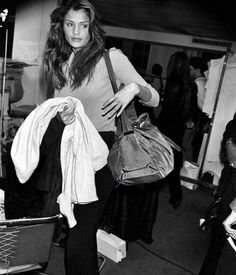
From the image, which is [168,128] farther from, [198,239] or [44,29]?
[44,29]

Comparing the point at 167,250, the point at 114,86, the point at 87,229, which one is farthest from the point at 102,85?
the point at 167,250

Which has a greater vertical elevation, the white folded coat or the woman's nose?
the woman's nose

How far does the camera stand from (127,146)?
1446mm

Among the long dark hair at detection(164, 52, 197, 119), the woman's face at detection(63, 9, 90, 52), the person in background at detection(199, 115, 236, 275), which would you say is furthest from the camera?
the long dark hair at detection(164, 52, 197, 119)

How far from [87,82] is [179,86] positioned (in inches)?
77.1

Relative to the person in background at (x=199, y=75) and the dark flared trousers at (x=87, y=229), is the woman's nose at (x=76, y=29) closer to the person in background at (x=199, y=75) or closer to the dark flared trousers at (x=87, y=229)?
the dark flared trousers at (x=87, y=229)

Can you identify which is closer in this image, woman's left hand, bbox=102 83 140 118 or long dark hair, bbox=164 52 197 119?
woman's left hand, bbox=102 83 140 118

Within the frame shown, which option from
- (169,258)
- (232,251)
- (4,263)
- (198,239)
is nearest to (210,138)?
(198,239)

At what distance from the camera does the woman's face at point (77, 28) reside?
1.47m

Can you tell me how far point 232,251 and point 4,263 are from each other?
3.51 feet

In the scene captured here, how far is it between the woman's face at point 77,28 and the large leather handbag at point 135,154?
0.39 ft

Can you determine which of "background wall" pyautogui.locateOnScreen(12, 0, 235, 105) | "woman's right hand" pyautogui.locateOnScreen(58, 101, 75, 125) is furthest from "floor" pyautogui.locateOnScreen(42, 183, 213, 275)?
"background wall" pyautogui.locateOnScreen(12, 0, 235, 105)

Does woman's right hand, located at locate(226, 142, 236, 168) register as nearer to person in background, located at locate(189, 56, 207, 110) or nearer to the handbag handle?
the handbag handle

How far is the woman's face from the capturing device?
1470 millimetres
